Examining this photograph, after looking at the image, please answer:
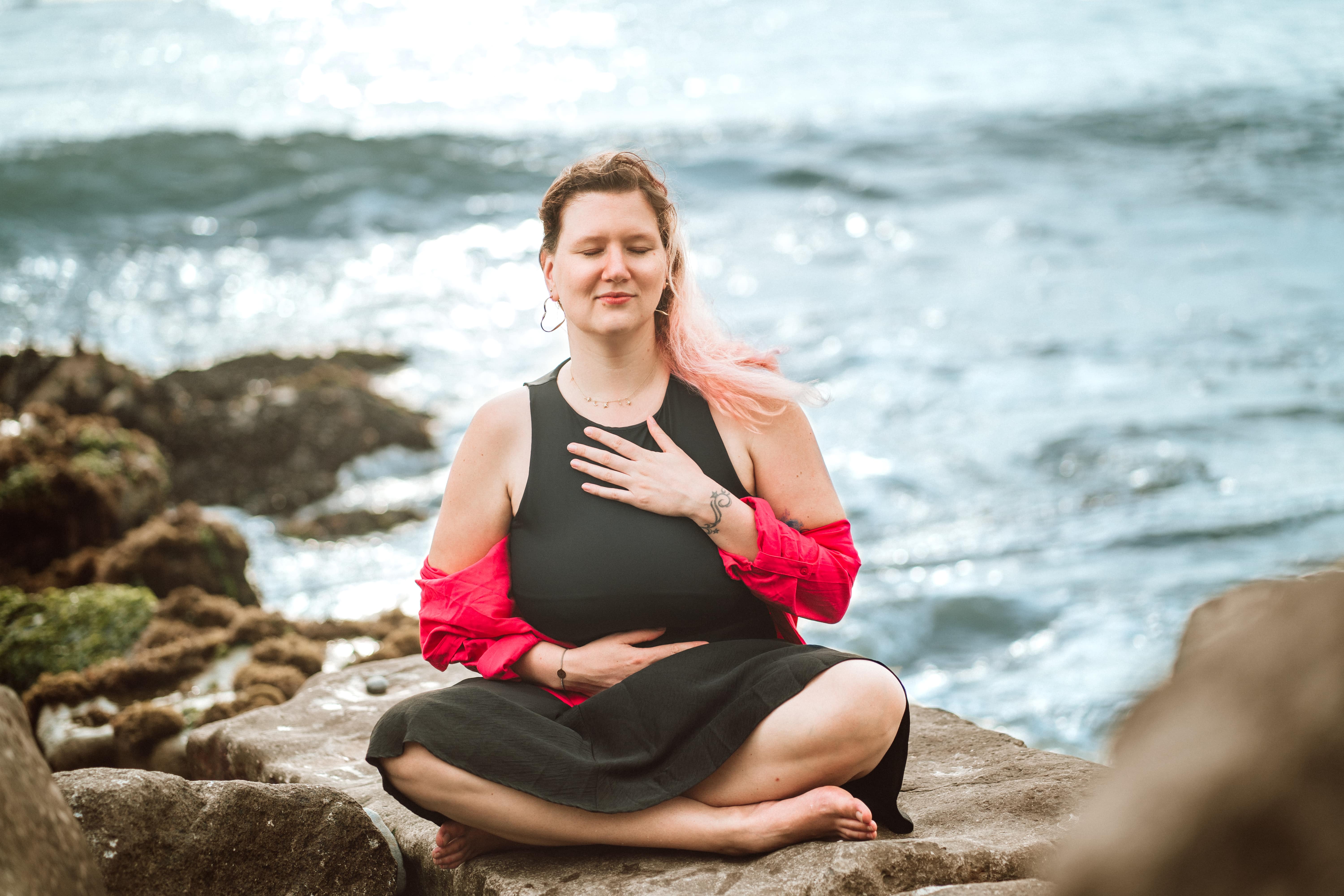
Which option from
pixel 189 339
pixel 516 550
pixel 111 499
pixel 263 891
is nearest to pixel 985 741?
pixel 516 550

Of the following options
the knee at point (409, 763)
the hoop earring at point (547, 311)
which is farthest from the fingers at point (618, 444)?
the knee at point (409, 763)

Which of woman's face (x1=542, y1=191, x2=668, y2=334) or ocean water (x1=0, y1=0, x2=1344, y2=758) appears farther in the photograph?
ocean water (x1=0, y1=0, x2=1344, y2=758)

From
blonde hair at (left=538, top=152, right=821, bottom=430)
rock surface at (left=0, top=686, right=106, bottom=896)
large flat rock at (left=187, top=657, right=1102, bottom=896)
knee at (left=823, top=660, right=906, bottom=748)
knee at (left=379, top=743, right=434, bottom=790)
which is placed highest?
blonde hair at (left=538, top=152, right=821, bottom=430)

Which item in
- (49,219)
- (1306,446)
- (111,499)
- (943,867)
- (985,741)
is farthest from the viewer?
(49,219)

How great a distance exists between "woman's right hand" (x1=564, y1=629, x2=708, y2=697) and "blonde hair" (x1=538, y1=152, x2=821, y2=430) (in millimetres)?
675

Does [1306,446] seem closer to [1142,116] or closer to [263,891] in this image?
[263,891]

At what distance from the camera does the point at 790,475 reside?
3.27 m

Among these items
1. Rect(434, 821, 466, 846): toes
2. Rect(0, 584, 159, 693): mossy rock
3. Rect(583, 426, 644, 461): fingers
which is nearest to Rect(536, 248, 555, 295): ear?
Rect(583, 426, 644, 461): fingers

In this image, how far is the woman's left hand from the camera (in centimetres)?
311

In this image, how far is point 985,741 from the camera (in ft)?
13.0

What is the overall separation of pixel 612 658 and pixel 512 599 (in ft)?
1.20

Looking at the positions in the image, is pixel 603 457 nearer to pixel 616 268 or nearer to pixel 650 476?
pixel 650 476

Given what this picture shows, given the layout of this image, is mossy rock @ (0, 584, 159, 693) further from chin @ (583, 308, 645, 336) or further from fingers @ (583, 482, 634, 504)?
chin @ (583, 308, 645, 336)

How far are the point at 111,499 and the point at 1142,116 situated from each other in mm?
25775
